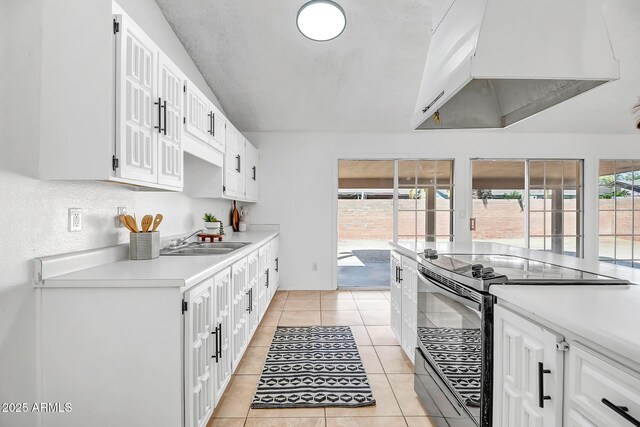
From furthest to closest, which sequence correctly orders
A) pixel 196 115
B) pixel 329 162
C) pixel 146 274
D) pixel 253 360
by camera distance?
pixel 329 162 → pixel 253 360 → pixel 196 115 → pixel 146 274

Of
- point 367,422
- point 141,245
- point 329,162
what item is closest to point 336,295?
point 329,162

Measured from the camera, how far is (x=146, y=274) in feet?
5.16

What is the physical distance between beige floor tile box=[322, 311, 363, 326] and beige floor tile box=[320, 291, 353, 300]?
69cm

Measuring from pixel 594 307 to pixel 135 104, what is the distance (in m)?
1.93

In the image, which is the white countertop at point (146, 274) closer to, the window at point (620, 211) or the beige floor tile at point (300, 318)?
the beige floor tile at point (300, 318)

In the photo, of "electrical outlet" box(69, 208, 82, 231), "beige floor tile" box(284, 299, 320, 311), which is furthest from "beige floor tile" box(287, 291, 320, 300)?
"electrical outlet" box(69, 208, 82, 231)

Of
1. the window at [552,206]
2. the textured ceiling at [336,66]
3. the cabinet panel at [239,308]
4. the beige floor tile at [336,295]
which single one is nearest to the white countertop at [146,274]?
the cabinet panel at [239,308]

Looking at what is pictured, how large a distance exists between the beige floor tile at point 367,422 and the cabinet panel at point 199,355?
0.68 meters

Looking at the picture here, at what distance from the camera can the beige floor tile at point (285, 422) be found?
6.46 ft

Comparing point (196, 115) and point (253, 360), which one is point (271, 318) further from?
point (196, 115)

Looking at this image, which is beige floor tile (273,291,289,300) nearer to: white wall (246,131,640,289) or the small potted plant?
white wall (246,131,640,289)

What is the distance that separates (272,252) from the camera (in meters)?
4.32

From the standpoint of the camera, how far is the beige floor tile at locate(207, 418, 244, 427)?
196 centimetres

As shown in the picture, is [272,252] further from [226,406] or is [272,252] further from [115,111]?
[115,111]
